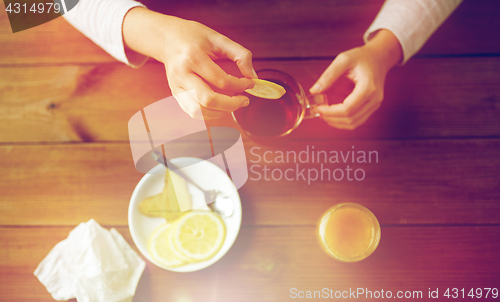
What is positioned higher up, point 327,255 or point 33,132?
point 33,132

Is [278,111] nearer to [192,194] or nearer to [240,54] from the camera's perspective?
[240,54]


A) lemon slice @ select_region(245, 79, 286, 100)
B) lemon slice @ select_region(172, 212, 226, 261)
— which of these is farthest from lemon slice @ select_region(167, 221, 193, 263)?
lemon slice @ select_region(245, 79, 286, 100)

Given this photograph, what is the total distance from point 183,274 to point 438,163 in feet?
2.25

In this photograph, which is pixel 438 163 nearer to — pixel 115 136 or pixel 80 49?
pixel 115 136

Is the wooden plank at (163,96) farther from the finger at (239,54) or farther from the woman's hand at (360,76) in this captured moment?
the finger at (239,54)

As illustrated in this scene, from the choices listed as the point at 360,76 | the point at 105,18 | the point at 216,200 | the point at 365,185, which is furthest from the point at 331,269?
the point at 105,18

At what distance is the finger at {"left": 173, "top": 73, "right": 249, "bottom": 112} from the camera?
491mm

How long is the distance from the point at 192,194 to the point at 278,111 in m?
0.30

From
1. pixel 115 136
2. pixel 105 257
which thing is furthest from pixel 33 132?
pixel 105 257

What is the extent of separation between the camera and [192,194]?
77 cm

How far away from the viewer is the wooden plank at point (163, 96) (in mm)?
772

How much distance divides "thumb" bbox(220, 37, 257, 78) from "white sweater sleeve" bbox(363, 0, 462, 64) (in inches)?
13.7

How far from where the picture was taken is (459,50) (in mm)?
785

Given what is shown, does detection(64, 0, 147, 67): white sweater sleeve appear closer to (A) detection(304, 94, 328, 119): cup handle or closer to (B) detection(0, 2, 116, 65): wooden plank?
(B) detection(0, 2, 116, 65): wooden plank
